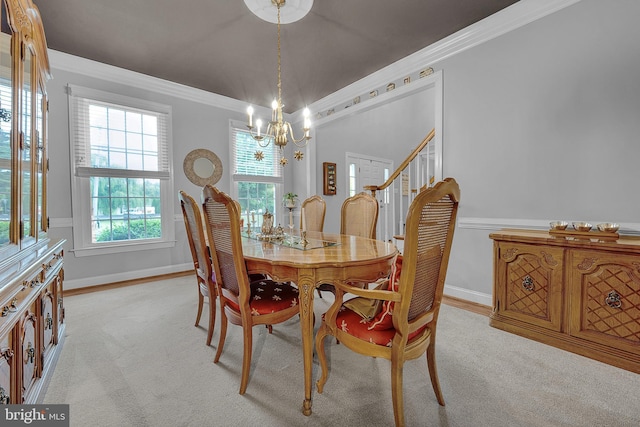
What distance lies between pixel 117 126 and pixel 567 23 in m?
4.84

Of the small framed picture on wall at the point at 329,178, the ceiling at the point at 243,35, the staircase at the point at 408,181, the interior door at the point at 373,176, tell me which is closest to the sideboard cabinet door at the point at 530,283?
the staircase at the point at 408,181

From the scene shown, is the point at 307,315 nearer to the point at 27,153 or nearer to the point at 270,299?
the point at 270,299

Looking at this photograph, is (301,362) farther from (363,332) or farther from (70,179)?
(70,179)

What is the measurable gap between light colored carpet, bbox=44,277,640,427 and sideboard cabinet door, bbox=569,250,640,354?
189 millimetres

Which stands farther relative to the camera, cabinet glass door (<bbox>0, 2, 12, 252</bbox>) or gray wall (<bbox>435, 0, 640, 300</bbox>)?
gray wall (<bbox>435, 0, 640, 300</bbox>)

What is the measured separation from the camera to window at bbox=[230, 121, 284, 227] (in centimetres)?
464

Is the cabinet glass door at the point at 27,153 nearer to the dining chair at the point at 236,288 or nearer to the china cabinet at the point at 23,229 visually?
the china cabinet at the point at 23,229

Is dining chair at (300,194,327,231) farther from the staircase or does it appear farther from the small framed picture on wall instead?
the small framed picture on wall

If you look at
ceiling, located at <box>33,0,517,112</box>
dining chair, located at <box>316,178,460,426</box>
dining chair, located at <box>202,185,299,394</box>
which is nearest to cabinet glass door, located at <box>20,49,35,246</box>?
dining chair, located at <box>202,185,299,394</box>

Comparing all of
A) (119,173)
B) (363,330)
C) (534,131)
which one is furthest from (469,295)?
(119,173)

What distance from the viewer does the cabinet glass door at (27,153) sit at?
1.44 meters

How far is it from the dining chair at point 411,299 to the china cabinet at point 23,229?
128 cm

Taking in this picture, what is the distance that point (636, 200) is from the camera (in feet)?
6.43

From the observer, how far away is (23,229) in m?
1.42
